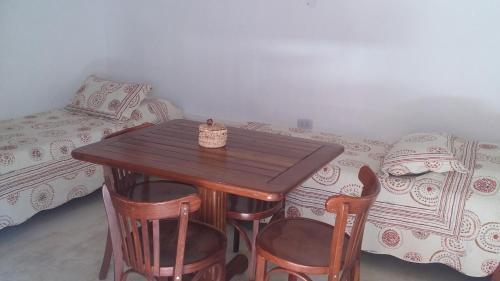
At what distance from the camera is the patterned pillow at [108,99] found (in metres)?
3.34

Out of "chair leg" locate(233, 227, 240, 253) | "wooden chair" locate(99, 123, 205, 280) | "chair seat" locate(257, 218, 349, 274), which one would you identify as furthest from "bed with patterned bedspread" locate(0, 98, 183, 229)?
"chair seat" locate(257, 218, 349, 274)

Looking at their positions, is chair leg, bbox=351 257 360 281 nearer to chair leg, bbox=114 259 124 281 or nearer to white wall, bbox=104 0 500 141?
chair leg, bbox=114 259 124 281

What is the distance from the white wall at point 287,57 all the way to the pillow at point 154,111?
213mm

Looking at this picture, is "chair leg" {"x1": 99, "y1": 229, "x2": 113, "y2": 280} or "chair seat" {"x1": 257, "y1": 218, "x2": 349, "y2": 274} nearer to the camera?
"chair seat" {"x1": 257, "y1": 218, "x2": 349, "y2": 274}

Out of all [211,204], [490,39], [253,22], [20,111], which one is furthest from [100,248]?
[490,39]

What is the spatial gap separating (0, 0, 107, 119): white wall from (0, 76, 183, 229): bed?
0.78ft

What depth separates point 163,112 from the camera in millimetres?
3611

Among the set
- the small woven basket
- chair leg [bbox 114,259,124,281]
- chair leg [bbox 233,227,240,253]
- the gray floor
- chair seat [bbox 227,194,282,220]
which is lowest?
the gray floor

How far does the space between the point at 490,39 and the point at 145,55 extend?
2798 millimetres

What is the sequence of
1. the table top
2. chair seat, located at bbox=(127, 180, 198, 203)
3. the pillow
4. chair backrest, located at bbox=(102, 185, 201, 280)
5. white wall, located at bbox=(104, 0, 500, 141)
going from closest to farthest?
chair backrest, located at bbox=(102, 185, 201, 280) < the table top < chair seat, located at bbox=(127, 180, 198, 203) < white wall, located at bbox=(104, 0, 500, 141) < the pillow

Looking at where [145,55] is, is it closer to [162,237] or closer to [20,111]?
[20,111]

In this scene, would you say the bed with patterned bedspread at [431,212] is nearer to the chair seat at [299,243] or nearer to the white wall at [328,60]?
the chair seat at [299,243]

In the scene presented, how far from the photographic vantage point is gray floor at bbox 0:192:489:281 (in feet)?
7.16

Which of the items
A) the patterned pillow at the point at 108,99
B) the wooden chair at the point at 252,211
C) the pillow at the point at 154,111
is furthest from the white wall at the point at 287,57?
the wooden chair at the point at 252,211
